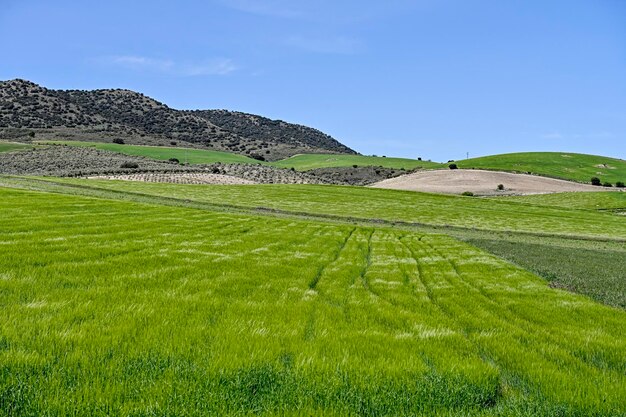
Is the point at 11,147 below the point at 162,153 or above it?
below

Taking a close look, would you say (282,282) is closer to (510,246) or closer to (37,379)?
(37,379)

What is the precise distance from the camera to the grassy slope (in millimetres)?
65188

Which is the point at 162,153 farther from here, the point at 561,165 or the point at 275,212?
the point at 561,165

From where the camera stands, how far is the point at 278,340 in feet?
31.4

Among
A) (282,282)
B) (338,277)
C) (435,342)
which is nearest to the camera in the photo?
(435,342)

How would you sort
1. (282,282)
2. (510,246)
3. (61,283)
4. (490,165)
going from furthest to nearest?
(490,165)
(510,246)
(282,282)
(61,283)

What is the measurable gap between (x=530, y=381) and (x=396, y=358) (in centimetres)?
250

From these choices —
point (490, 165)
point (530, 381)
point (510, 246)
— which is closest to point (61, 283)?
point (530, 381)

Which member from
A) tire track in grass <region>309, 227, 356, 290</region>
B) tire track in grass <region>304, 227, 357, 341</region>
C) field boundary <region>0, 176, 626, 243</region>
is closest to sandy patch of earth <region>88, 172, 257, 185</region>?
field boundary <region>0, 176, 626, 243</region>

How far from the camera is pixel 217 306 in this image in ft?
39.8

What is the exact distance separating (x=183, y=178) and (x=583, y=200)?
294 feet

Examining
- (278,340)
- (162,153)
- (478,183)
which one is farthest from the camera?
(162,153)

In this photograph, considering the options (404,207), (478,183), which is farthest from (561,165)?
(404,207)

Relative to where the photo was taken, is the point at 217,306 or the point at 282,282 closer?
the point at 217,306
